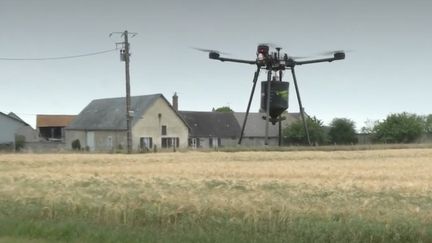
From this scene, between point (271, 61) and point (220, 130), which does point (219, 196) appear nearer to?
point (271, 61)

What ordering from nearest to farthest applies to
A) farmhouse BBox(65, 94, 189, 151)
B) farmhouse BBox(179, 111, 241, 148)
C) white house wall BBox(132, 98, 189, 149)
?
white house wall BBox(132, 98, 189, 149) → farmhouse BBox(65, 94, 189, 151) → farmhouse BBox(179, 111, 241, 148)

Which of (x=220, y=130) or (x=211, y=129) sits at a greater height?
(x=211, y=129)

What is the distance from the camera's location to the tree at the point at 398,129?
10362 cm

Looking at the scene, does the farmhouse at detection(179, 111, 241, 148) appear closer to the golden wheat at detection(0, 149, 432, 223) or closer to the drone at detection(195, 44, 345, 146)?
the drone at detection(195, 44, 345, 146)

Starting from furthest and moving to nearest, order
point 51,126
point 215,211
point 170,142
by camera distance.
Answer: point 51,126
point 170,142
point 215,211

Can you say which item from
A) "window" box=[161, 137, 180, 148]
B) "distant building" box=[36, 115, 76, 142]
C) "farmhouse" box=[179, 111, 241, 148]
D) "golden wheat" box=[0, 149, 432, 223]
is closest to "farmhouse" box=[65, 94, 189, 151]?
"window" box=[161, 137, 180, 148]

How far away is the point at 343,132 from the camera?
10131cm

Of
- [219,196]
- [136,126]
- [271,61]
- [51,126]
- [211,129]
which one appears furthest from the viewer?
[51,126]

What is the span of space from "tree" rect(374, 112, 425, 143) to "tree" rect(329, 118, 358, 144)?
216 inches

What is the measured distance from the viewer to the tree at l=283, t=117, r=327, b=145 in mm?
102188

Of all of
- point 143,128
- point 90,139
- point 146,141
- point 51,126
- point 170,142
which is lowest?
point 170,142

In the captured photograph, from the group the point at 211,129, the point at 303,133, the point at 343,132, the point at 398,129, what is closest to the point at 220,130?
the point at 211,129

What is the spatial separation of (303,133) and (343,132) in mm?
6074

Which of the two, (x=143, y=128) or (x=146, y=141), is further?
(x=143, y=128)
